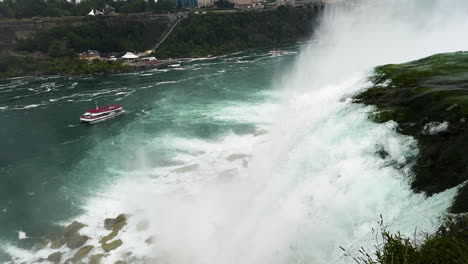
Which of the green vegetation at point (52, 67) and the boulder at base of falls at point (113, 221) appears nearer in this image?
the boulder at base of falls at point (113, 221)

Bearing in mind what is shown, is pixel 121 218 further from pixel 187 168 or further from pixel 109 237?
pixel 187 168

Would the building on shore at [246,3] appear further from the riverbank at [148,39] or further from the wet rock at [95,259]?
the wet rock at [95,259]

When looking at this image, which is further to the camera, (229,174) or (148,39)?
(148,39)

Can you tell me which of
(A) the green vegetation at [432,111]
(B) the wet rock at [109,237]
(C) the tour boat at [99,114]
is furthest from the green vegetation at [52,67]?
(A) the green vegetation at [432,111]

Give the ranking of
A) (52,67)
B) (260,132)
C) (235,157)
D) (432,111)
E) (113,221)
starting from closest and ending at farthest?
(432,111) < (113,221) < (235,157) < (260,132) < (52,67)

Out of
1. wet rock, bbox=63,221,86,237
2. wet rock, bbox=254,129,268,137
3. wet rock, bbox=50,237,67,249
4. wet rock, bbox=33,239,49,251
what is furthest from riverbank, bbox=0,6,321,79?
wet rock, bbox=50,237,67,249

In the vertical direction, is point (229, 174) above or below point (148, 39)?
below

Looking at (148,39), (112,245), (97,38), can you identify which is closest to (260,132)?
(112,245)
